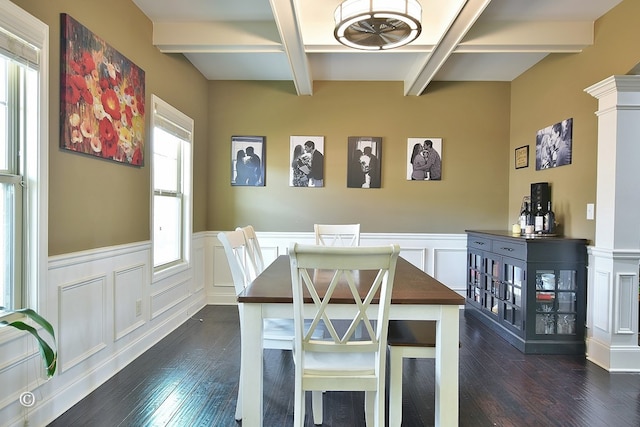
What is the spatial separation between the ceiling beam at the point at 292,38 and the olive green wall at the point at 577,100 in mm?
2407

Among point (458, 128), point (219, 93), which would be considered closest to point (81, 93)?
point (219, 93)

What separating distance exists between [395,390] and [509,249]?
2104 millimetres

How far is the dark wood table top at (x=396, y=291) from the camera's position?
154cm

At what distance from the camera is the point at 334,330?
4.60 feet

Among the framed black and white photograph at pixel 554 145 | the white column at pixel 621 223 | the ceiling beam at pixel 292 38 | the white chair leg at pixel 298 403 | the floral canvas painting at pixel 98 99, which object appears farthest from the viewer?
the framed black and white photograph at pixel 554 145

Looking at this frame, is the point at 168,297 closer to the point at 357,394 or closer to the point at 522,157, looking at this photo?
the point at 357,394

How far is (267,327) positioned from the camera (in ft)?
6.82

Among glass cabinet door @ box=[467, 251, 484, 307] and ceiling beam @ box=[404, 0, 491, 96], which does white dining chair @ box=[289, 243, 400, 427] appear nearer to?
ceiling beam @ box=[404, 0, 491, 96]

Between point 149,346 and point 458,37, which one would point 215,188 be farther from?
point 458,37

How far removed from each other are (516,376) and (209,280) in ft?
10.8

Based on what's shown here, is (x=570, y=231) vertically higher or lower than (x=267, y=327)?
higher

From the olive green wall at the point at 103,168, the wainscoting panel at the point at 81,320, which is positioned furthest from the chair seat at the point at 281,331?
the olive green wall at the point at 103,168

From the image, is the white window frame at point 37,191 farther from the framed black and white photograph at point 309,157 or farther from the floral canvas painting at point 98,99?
the framed black and white photograph at point 309,157

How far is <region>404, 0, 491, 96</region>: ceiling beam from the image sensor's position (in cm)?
242
